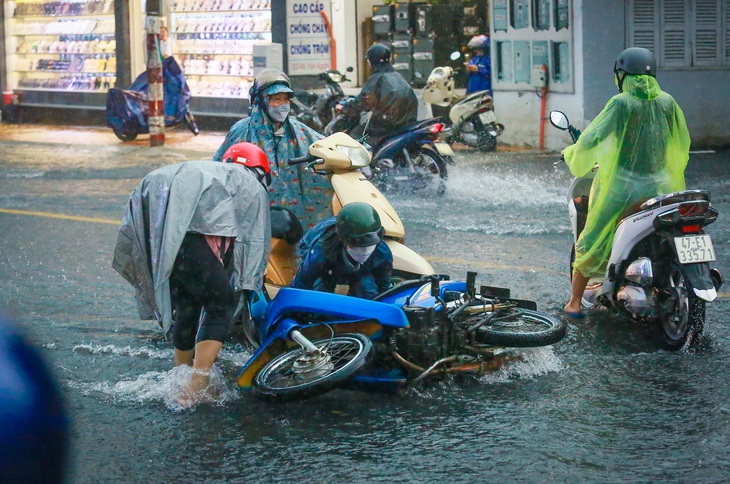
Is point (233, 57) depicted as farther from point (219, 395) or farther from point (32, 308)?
point (219, 395)

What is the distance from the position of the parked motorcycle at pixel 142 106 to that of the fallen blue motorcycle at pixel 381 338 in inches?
583

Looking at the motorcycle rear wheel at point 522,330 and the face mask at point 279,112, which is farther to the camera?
the face mask at point 279,112

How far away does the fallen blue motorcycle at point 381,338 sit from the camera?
5.59 metres

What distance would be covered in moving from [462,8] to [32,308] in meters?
15.2

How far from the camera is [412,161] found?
13008 mm

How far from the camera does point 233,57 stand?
72.2 feet

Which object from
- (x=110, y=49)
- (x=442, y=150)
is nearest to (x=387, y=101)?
(x=442, y=150)

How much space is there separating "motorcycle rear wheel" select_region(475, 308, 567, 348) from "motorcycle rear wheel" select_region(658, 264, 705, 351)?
79cm

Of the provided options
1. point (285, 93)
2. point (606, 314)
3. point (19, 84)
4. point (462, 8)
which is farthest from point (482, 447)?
point (19, 84)

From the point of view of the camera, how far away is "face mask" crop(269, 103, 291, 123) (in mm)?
7879

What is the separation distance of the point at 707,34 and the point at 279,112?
1010cm

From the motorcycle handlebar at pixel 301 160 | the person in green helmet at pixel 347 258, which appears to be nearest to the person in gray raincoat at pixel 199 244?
the person in green helmet at pixel 347 258

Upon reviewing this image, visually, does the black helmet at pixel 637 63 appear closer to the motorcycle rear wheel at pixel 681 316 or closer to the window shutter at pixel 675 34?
the motorcycle rear wheel at pixel 681 316

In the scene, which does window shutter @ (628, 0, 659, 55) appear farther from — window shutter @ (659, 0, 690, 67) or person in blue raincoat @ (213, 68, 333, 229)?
person in blue raincoat @ (213, 68, 333, 229)
